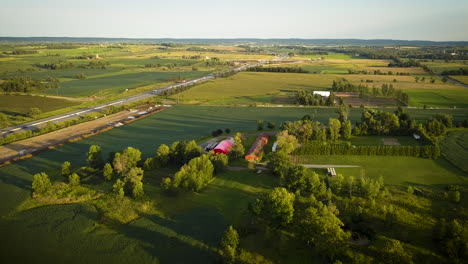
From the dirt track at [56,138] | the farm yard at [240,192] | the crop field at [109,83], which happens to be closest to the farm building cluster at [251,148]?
the farm yard at [240,192]

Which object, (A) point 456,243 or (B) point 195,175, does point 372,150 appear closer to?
(A) point 456,243

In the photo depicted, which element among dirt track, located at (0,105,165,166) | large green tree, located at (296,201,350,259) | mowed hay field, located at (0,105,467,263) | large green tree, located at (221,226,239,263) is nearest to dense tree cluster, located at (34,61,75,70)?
dirt track, located at (0,105,165,166)

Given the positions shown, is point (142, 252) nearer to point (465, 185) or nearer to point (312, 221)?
point (312, 221)

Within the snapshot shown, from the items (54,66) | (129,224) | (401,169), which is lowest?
(129,224)

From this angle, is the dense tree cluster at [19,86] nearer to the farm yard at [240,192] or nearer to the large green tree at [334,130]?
the farm yard at [240,192]

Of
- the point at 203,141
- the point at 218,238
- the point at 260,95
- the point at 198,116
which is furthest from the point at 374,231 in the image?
the point at 260,95

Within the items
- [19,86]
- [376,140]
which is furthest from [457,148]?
[19,86]
